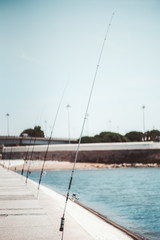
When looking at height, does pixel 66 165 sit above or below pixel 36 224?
below

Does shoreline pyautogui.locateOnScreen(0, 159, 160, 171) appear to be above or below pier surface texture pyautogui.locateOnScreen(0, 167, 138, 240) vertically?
below

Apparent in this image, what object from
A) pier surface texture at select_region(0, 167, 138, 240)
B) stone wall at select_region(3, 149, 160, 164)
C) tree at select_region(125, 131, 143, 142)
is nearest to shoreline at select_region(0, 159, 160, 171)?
stone wall at select_region(3, 149, 160, 164)

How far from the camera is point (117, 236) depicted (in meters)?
7.79

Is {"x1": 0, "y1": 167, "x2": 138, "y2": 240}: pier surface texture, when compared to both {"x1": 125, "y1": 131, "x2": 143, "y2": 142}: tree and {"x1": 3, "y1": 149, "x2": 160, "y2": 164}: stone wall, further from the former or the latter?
{"x1": 125, "y1": 131, "x2": 143, "y2": 142}: tree

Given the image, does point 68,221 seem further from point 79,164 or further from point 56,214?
point 79,164

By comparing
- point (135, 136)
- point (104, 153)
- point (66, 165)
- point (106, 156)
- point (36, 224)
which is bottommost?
point (66, 165)

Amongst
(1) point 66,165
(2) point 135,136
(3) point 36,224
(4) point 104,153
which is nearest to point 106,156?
(4) point 104,153

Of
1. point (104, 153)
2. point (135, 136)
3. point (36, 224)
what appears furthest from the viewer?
point (135, 136)

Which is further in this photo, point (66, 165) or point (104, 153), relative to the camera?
point (104, 153)

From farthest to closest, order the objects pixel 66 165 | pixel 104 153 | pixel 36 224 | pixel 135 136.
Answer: pixel 135 136
pixel 104 153
pixel 66 165
pixel 36 224

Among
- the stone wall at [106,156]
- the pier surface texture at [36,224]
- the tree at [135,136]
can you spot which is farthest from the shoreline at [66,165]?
the tree at [135,136]

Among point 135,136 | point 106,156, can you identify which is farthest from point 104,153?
point 135,136

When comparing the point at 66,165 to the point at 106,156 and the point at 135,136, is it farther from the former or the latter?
the point at 135,136

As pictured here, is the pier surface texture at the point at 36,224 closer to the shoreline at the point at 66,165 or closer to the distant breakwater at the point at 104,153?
the shoreline at the point at 66,165
